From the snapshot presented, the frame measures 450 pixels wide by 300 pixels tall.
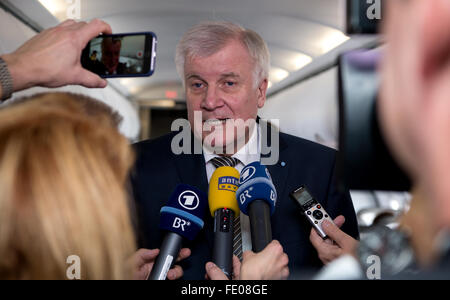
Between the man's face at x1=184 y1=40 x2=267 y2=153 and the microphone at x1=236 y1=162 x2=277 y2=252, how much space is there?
19.9 inches

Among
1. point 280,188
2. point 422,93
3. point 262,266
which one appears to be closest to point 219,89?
point 280,188

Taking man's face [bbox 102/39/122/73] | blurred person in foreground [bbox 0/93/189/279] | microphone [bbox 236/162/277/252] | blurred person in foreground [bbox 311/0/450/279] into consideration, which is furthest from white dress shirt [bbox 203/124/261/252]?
blurred person in foreground [bbox 311/0/450/279]

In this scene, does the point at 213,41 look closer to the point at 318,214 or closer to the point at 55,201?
the point at 318,214

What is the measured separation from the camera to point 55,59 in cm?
84

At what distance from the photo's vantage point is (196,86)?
1456 millimetres

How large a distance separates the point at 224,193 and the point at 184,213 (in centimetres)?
12

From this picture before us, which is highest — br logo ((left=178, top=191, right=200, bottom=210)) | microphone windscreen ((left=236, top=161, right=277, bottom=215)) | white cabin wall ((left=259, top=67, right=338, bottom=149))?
microphone windscreen ((left=236, top=161, right=277, bottom=215))

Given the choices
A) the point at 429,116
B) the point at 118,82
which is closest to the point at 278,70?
the point at 118,82

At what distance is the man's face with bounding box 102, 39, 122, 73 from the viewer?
0.92 m

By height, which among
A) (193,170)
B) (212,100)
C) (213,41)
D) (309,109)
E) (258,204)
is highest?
(213,41)

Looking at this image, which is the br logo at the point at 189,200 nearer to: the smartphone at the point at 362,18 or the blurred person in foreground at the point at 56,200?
the blurred person in foreground at the point at 56,200

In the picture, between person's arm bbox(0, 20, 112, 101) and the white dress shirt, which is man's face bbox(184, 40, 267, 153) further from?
person's arm bbox(0, 20, 112, 101)

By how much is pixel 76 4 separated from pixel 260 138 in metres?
1.01

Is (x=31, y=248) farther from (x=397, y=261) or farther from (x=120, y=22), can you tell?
(x=120, y=22)
